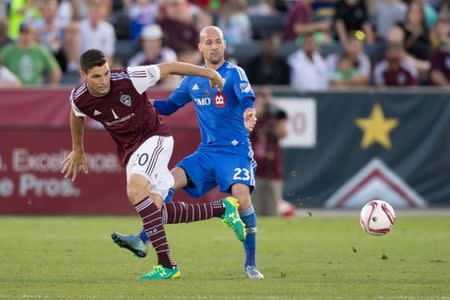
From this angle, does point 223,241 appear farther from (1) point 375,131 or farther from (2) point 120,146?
(1) point 375,131

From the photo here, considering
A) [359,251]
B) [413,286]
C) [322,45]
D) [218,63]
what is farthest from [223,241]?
[322,45]

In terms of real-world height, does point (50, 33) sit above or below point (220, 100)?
below

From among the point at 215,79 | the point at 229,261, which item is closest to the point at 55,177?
the point at 229,261

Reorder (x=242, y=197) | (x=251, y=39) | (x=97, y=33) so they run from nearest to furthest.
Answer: (x=242, y=197) → (x=97, y=33) → (x=251, y=39)

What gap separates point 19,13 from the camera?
21656mm

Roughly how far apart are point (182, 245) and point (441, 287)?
5.08m

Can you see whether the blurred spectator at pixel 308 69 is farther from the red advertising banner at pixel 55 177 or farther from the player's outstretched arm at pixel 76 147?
the player's outstretched arm at pixel 76 147

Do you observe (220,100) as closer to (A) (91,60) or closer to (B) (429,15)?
(A) (91,60)

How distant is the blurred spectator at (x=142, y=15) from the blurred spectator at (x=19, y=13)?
1.76 meters

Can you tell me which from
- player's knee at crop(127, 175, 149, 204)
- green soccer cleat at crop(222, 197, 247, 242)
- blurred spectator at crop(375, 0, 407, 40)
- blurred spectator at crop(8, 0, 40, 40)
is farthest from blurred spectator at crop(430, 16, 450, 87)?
player's knee at crop(127, 175, 149, 204)

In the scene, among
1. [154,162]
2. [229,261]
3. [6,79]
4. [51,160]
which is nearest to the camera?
[154,162]

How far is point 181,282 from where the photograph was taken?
1046cm

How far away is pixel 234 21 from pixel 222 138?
11241 mm

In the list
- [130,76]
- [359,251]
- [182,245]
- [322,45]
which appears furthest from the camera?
[322,45]
